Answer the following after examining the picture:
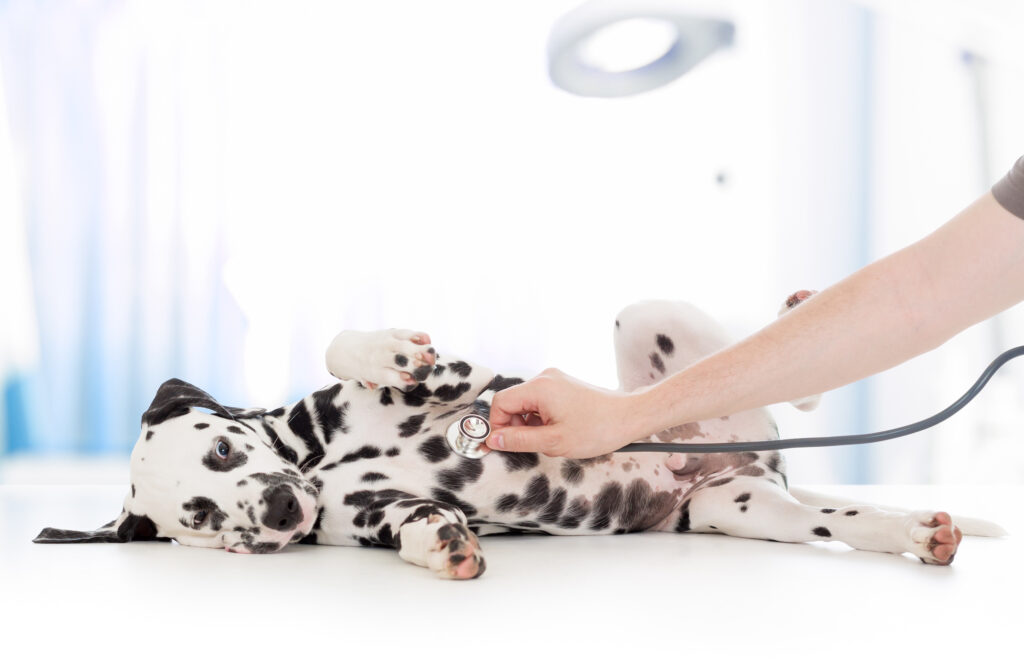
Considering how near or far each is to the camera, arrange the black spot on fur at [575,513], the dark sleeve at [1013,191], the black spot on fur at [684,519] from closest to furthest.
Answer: the dark sleeve at [1013,191] < the black spot on fur at [575,513] < the black spot on fur at [684,519]

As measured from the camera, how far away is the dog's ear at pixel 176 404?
1.75m

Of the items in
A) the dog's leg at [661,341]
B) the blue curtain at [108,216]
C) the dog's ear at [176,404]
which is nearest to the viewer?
the dog's ear at [176,404]

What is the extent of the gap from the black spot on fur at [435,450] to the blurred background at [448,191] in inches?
92.5

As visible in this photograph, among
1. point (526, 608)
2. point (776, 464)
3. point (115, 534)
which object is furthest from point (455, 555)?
point (776, 464)

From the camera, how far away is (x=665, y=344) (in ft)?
6.89

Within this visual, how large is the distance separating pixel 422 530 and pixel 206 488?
0.46 metres

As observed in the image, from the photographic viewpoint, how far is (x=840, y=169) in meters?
4.32

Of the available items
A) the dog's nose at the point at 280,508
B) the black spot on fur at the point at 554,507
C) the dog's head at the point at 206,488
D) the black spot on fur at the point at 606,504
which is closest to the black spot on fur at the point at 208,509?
the dog's head at the point at 206,488

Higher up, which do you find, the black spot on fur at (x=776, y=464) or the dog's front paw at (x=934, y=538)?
the black spot on fur at (x=776, y=464)

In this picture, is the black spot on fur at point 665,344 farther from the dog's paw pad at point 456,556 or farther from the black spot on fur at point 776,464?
the dog's paw pad at point 456,556

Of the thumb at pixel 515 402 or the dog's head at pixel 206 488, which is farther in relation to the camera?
the dog's head at pixel 206 488

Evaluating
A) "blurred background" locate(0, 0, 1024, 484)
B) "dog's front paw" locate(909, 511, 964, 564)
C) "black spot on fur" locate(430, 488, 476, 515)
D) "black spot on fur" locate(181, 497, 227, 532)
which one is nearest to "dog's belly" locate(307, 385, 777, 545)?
"black spot on fur" locate(430, 488, 476, 515)

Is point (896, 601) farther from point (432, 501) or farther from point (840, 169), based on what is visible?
point (840, 169)

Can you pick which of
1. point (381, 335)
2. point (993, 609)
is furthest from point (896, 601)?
point (381, 335)
